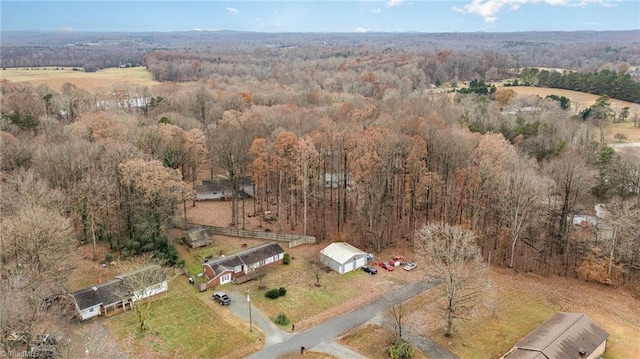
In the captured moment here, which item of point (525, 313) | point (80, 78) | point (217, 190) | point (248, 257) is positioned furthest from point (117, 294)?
point (80, 78)

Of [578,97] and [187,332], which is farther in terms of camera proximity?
[578,97]

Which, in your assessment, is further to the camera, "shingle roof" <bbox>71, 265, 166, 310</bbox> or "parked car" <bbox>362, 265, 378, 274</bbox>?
"parked car" <bbox>362, 265, 378, 274</bbox>

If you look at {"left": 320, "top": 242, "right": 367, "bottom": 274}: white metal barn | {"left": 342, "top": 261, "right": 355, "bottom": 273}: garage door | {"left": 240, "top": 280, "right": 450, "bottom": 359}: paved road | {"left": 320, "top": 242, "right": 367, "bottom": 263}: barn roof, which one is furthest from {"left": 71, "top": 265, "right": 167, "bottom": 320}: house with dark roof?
{"left": 342, "top": 261, "right": 355, "bottom": 273}: garage door

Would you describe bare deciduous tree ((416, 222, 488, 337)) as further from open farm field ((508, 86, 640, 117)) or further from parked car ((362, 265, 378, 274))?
open farm field ((508, 86, 640, 117))

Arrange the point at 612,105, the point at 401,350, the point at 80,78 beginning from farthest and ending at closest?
the point at 80,78
the point at 612,105
the point at 401,350

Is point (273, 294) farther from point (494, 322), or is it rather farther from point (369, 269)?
point (494, 322)

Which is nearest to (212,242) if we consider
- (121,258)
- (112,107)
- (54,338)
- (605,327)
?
(121,258)

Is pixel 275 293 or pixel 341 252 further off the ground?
pixel 341 252
